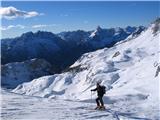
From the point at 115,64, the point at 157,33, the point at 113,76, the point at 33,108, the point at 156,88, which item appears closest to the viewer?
the point at 33,108

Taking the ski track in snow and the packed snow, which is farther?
the packed snow

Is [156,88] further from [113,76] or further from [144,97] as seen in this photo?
[113,76]

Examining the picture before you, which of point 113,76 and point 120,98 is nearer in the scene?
point 120,98

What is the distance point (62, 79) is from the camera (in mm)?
195875

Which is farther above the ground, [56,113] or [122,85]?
[122,85]

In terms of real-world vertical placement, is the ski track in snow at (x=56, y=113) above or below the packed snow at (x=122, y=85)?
below

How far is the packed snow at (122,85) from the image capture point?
30.9m

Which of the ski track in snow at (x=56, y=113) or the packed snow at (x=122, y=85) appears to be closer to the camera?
the ski track in snow at (x=56, y=113)

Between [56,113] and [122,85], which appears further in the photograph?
[122,85]

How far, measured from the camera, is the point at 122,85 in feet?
294

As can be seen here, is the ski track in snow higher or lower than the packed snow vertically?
lower

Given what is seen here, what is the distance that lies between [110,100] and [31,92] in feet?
529

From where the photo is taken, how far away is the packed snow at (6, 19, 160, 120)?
30.9 meters

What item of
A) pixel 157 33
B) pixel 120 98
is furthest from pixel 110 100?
pixel 157 33
